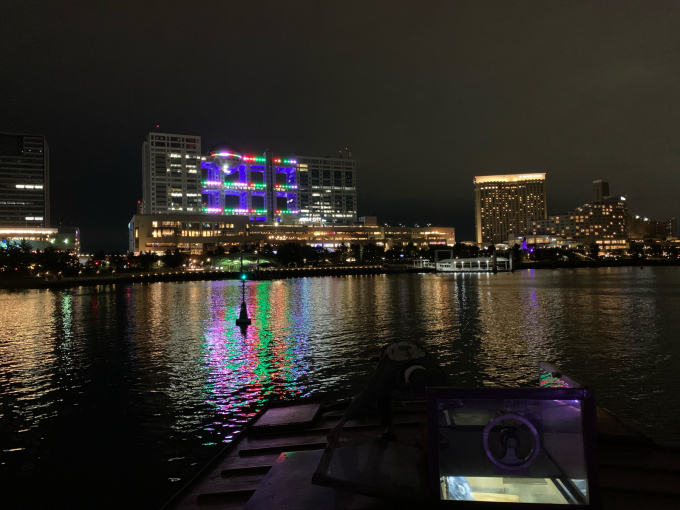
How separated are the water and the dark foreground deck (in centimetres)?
138

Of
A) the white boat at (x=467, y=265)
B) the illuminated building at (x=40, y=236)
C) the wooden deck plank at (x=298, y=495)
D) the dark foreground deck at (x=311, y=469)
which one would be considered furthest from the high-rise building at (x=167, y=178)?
the wooden deck plank at (x=298, y=495)

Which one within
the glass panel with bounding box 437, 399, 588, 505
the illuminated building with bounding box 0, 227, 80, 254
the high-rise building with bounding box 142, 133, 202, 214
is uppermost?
the high-rise building with bounding box 142, 133, 202, 214

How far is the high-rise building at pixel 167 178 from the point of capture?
193m

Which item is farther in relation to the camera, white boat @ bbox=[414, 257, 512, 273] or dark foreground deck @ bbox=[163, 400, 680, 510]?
white boat @ bbox=[414, 257, 512, 273]

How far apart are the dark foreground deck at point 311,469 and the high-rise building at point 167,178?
200 metres

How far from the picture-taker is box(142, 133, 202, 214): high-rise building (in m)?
193

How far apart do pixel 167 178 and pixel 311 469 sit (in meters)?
206

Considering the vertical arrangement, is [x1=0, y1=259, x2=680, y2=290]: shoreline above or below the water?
above

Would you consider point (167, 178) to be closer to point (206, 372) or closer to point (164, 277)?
point (164, 277)

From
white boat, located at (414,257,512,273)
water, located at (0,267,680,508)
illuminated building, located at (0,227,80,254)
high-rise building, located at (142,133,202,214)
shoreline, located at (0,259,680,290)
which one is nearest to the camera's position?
water, located at (0,267,680,508)

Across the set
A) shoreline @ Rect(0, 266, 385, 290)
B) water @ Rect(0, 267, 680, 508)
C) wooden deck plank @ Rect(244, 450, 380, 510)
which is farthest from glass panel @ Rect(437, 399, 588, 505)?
shoreline @ Rect(0, 266, 385, 290)

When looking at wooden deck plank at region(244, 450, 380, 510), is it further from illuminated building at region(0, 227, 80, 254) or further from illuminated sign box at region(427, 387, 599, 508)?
illuminated building at region(0, 227, 80, 254)

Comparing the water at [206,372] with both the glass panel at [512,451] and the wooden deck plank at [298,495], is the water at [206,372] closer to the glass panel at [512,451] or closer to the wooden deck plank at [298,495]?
the glass panel at [512,451]

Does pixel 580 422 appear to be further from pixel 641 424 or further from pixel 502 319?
pixel 502 319
